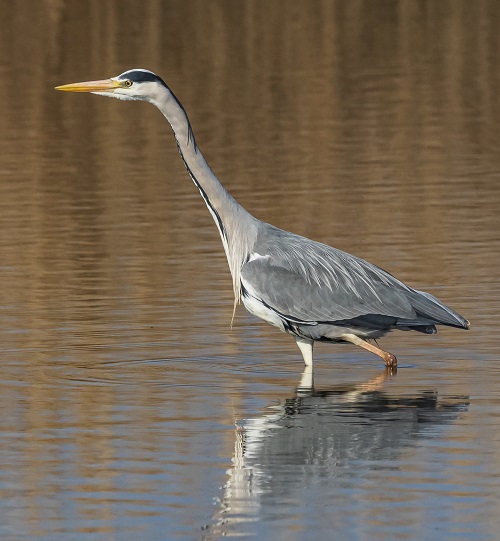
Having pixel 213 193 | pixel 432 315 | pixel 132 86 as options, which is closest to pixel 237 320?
pixel 213 193

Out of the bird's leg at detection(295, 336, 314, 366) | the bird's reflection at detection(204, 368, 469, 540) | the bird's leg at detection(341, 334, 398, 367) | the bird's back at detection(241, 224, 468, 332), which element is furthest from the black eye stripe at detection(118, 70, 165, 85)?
the bird's reflection at detection(204, 368, 469, 540)

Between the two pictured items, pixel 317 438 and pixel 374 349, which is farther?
pixel 374 349

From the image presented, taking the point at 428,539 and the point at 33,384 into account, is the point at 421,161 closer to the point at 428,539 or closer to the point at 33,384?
the point at 33,384

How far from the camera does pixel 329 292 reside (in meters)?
11.4

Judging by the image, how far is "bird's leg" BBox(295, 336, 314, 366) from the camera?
11.4 meters

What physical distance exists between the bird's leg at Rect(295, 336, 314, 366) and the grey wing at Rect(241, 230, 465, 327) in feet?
0.69

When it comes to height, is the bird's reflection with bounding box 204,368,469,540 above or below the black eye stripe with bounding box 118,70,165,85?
below

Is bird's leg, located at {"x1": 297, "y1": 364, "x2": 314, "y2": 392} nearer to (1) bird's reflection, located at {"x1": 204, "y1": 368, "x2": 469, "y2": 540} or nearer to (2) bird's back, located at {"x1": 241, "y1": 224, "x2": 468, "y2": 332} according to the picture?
(1) bird's reflection, located at {"x1": 204, "y1": 368, "x2": 469, "y2": 540}

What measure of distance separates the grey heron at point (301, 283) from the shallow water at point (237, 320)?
0.96 feet

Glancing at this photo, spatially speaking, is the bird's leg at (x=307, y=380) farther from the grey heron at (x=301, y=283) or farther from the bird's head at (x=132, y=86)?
the bird's head at (x=132, y=86)

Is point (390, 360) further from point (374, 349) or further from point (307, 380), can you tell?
point (307, 380)

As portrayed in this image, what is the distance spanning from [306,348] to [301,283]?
41 centimetres

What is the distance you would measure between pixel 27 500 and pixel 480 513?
2066 millimetres

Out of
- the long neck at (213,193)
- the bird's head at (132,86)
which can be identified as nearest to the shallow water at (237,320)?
the long neck at (213,193)
